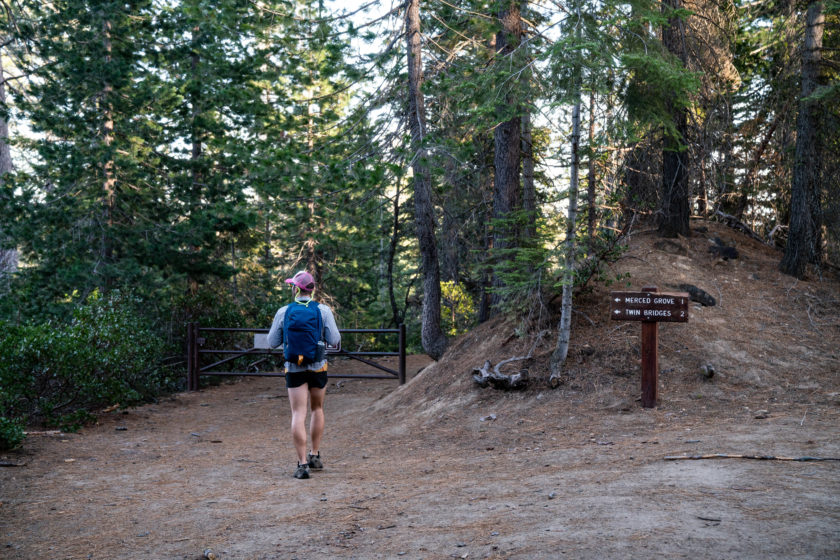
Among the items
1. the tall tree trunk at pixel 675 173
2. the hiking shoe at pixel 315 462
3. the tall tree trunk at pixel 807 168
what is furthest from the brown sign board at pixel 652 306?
the tall tree trunk at pixel 807 168

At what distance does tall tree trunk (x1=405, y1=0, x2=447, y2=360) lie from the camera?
12.5 metres

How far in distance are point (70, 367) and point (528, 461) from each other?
7.10 meters

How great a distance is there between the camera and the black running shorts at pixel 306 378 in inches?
258

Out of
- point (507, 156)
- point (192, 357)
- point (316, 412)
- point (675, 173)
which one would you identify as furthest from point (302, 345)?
point (192, 357)

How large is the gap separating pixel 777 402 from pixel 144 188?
14.8 m

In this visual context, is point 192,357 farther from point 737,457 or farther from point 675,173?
point 737,457

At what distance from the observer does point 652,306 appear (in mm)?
7992

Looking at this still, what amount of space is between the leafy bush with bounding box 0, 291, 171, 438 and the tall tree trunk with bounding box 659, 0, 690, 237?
1008cm

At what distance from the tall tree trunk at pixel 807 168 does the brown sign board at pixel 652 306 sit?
5.44 metres

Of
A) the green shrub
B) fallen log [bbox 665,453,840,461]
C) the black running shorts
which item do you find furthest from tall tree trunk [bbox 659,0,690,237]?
the green shrub

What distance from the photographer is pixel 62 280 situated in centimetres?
1539

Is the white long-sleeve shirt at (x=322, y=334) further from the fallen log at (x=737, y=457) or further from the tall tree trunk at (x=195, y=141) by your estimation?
the tall tree trunk at (x=195, y=141)

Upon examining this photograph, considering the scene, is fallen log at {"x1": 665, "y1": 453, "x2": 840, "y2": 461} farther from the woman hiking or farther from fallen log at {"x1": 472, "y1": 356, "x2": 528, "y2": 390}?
fallen log at {"x1": 472, "y1": 356, "x2": 528, "y2": 390}

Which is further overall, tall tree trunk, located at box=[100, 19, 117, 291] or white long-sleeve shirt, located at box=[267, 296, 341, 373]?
tall tree trunk, located at box=[100, 19, 117, 291]
